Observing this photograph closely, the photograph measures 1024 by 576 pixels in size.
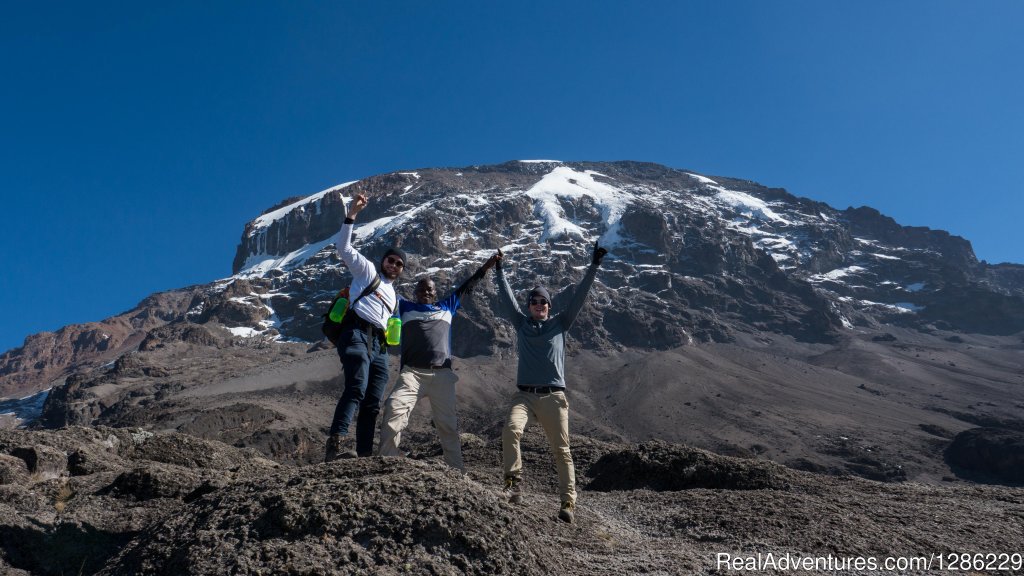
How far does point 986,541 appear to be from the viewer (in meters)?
6.50

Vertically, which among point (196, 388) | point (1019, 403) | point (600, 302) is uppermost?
point (600, 302)

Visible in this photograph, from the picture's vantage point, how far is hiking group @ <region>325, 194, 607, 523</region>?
20.1 ft

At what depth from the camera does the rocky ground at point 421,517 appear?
398cm

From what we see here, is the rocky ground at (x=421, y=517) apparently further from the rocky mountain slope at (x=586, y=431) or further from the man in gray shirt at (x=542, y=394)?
the man in gray shirt at (x=542, y=394)

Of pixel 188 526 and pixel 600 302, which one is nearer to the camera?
pixel 188 526

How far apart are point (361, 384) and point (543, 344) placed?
1672 mm

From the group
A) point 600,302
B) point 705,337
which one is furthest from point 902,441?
point 600,302

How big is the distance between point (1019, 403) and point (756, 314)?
211 feet

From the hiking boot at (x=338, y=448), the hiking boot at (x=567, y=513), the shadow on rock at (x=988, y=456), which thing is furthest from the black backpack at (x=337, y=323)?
the shadow on rock at (x=988, y=456)

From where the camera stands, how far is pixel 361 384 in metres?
6.20

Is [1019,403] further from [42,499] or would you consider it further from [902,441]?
[42,499]

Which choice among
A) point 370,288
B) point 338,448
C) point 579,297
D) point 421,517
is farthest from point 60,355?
point 421,517

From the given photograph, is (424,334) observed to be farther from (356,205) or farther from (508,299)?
(356,205)

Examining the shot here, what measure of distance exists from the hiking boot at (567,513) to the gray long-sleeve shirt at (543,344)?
104cm
